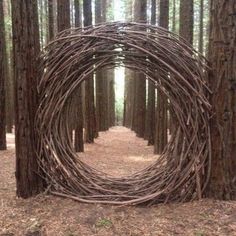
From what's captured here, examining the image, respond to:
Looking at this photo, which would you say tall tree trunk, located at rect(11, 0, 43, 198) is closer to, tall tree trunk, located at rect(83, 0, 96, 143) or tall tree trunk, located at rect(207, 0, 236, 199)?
tall tree trunk, located at rect(207, 0, 236, 199)

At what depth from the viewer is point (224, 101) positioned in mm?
5137

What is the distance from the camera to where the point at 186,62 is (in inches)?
210

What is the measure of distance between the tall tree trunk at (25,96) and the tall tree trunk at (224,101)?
7.88 ft

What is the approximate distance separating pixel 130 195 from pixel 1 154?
17.8 ft

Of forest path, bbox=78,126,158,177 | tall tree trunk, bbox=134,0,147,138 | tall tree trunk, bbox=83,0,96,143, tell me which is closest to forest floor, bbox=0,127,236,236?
forest path, bbox=78,126,158,177

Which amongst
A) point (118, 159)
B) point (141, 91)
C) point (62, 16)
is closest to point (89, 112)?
point (141, 91)

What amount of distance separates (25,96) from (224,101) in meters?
2.60

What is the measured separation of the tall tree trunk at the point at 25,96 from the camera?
553 cm

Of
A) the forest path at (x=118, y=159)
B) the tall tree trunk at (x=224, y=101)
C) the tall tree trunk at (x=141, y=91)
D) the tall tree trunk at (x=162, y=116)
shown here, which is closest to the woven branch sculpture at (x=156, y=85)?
the tall tree trunk at (x=224, y=101)

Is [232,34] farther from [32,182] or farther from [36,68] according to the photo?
[32,182]

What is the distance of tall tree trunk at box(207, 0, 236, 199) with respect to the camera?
16.7 ft

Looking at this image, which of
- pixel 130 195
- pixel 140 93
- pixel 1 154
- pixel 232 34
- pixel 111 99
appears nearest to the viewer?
pixel 232 34

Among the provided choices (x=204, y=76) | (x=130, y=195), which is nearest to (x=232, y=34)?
(x=204, y=76)

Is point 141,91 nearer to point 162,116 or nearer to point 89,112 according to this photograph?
point 89,112
